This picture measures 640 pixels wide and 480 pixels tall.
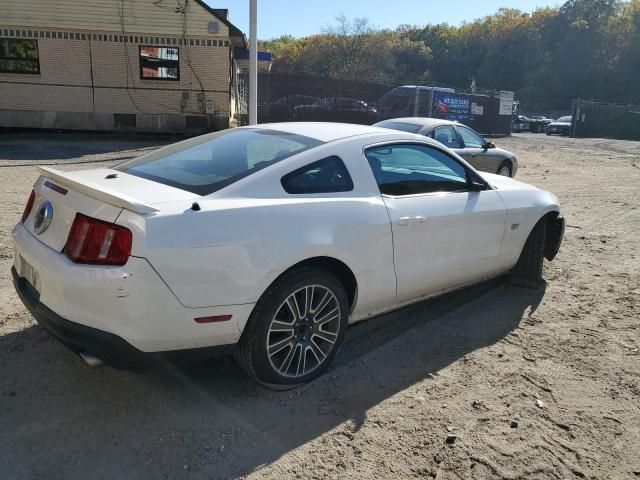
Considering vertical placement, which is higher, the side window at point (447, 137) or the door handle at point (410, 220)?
the side window at point (447, 137)

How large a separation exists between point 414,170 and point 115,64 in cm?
1818

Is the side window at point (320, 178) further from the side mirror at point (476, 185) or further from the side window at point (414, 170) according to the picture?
the side mirror at point (476, 185)

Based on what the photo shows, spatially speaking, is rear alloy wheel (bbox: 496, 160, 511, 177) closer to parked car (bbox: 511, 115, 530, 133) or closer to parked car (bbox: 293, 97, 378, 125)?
parked car (bbox: 293, 97, 378, 125)

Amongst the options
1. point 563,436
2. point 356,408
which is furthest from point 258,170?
point 563,436

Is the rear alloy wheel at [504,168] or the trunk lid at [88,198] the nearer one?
the trunk lid at [88,198]

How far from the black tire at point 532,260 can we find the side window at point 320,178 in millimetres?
2355

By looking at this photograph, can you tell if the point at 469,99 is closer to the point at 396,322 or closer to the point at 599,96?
the point at 396,322

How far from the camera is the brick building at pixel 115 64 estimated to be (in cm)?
1883

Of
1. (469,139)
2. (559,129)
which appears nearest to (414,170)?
(469,139)

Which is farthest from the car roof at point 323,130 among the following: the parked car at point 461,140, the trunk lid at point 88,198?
the parked car at point 461,140

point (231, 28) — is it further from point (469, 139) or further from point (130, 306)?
point (130, 306)

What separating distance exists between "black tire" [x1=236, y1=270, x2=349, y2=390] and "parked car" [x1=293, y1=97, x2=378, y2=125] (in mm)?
20275

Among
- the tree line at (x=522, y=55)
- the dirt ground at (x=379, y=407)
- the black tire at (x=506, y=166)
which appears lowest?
the dirt ground at (x=379, y=407)

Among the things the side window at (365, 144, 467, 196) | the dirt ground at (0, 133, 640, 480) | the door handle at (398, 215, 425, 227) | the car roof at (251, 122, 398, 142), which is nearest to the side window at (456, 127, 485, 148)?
the dirt ground at (0, 133, 640, 480)
